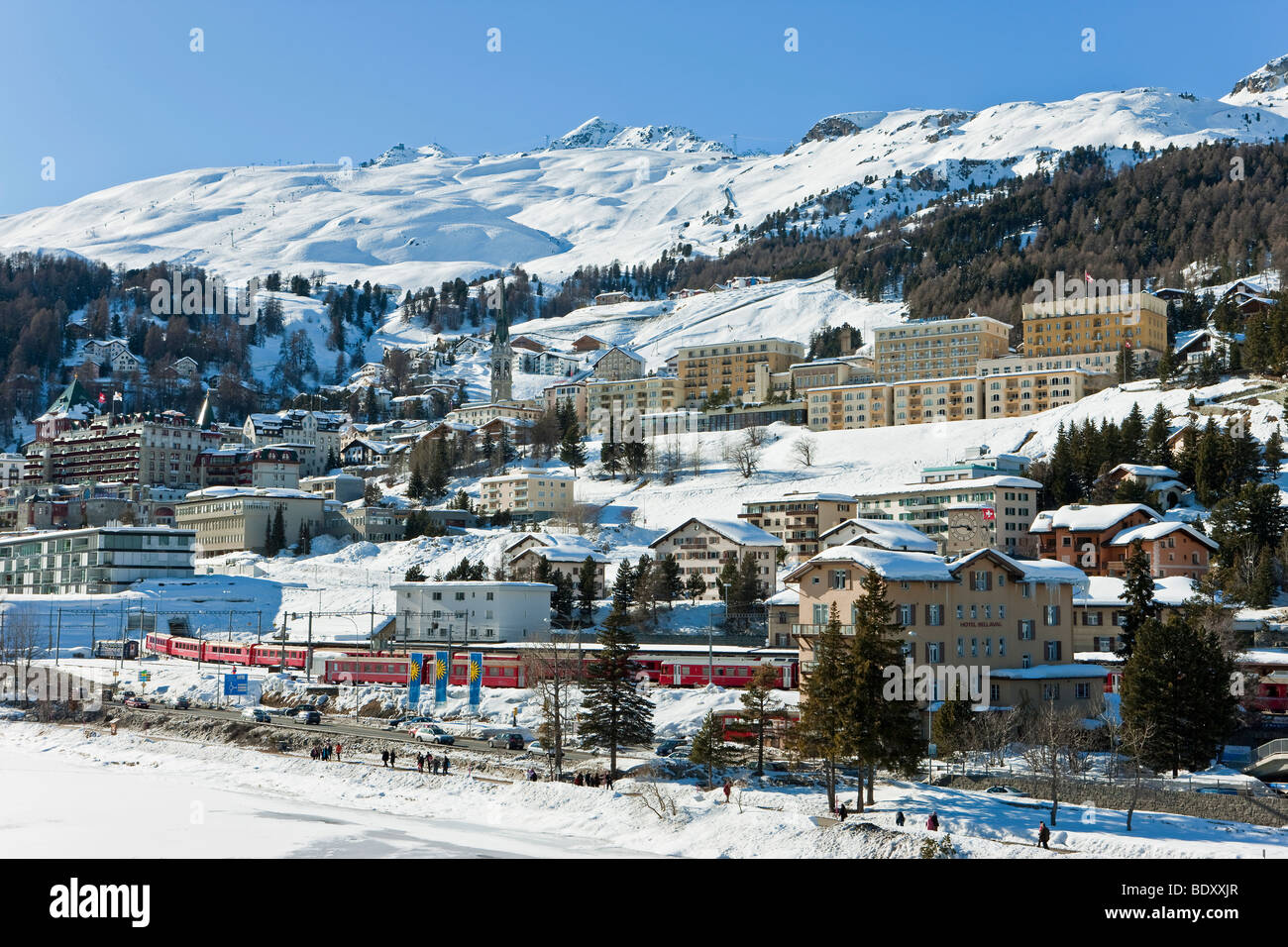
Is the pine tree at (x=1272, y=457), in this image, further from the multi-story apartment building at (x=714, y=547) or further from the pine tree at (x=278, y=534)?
the pine tree at (x=278, y=534)

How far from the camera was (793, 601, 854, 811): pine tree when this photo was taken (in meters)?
38.5

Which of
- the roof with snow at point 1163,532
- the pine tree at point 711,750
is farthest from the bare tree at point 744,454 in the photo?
the pine tree at point 711,750

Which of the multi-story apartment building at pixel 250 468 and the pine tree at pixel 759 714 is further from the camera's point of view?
the multi-story apartment building at pixel 250 468

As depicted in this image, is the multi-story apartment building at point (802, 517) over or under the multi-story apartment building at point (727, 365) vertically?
under

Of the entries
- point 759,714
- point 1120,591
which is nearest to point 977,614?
point 759,714

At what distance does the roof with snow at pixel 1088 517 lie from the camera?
82438 millimetres

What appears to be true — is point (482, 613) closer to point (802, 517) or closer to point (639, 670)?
point (639, 670)

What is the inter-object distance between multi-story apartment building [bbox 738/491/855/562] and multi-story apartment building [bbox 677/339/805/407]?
63.7 m

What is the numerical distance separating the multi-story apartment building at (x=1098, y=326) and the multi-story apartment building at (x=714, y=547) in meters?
59.5

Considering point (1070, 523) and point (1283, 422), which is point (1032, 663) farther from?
point (1283, 422)

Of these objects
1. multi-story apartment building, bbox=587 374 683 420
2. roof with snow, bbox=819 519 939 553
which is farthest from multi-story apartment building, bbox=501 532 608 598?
multi-story apartment building, bbox=587 374 683 420

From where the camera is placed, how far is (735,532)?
91250mm

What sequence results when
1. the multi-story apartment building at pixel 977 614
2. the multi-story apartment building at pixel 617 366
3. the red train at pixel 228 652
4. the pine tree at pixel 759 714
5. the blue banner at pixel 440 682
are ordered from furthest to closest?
the multi-story apartment building at pixel 617 366, the red train at pixel 228 652, the blue banner at pixel 440 682, the multi-story apartment building at pixel 977 614, the pine tree at pixel 759 714
